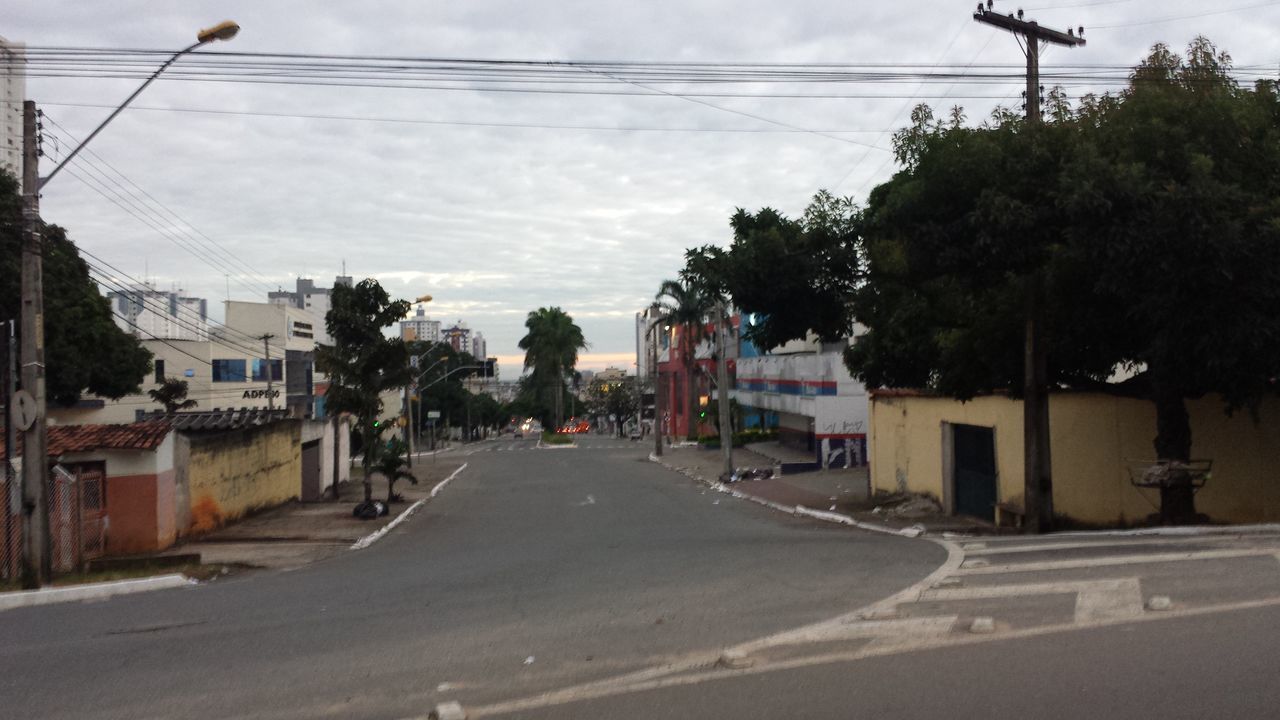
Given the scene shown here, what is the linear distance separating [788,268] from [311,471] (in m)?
21.2

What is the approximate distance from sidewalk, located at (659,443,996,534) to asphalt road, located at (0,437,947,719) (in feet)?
11.7

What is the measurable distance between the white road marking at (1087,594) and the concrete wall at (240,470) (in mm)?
16255

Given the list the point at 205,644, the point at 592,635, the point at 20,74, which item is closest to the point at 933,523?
the point at 592,635

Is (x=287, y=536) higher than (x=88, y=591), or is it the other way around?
(x=88, y=591)

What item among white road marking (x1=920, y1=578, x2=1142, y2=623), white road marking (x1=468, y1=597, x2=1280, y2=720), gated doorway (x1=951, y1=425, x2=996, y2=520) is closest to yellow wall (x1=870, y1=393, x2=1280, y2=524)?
gated doorway (x1=951, y1=425, x2=996, y2=520)

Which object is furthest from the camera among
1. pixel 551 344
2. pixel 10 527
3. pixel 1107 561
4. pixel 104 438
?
pixel 551 344

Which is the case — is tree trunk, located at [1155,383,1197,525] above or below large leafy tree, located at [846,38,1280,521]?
below

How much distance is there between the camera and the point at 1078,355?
1905cm

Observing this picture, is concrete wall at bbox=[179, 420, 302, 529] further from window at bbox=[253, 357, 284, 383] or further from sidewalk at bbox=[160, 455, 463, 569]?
window at bbox=[253, 357, 284, 383]

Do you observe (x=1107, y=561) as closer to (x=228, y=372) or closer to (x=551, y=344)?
(x=228, y=372)

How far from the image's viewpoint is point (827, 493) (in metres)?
31.0

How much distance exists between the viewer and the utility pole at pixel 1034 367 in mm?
17625

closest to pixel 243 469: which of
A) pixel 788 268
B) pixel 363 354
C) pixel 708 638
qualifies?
pixel 363 354

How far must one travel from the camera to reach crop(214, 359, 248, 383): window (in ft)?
232
